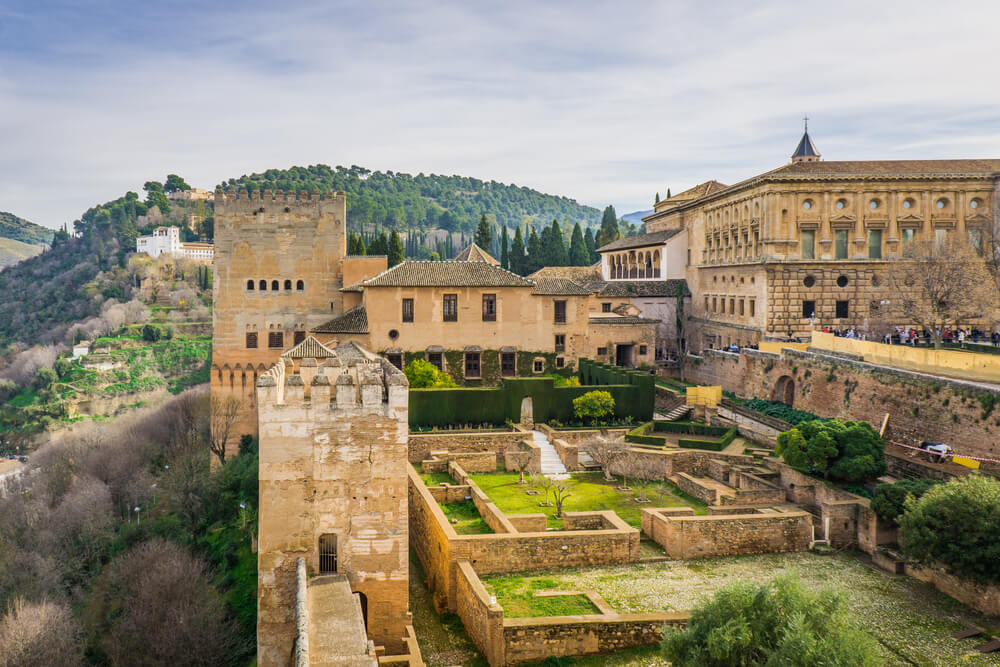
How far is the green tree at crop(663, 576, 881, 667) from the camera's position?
26.4 ft

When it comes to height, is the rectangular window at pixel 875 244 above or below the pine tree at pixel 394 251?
below

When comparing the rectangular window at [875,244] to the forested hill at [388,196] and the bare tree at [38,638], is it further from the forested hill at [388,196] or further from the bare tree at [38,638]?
the forested hill at [388,196]

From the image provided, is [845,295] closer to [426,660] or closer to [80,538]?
[426,660]

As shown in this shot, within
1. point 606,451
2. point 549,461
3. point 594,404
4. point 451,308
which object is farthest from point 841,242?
point 451,308

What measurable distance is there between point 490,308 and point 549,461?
9.48 meters

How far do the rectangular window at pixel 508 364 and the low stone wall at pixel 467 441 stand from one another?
6858mm

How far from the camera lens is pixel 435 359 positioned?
2995 centimetres

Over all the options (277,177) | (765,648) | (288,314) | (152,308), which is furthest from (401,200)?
(765,648)

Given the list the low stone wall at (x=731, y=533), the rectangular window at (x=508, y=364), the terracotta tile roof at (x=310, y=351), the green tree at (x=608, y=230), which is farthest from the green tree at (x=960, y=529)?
the green tree at (x=608, y=230)

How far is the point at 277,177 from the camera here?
137000 millimetres

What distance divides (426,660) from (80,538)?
21.9 m

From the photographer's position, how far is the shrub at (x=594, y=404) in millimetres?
25125

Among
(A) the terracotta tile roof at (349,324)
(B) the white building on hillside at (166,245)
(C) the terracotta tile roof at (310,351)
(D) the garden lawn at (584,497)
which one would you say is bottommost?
(D) the garden lawn at (584,497)

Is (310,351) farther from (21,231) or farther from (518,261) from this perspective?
(21,231)
